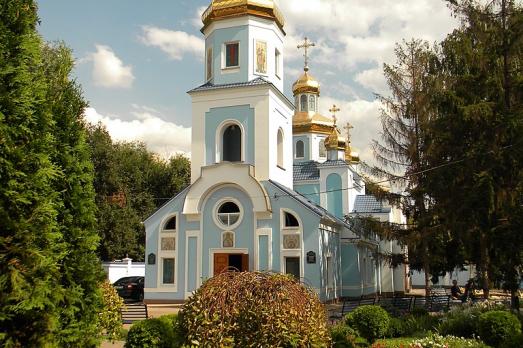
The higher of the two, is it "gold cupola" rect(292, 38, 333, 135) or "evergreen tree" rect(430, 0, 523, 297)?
"gold cupola" rect(292, 38, 333, 135)

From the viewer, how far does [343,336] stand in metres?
10.7

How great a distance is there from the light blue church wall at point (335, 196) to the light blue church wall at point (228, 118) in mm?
10641

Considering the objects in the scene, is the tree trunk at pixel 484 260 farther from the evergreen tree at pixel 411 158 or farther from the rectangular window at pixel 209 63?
the rectangular window at pixel 209 63

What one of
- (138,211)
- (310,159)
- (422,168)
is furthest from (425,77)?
(138,211)

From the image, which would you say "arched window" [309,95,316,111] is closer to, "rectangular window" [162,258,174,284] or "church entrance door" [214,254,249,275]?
"church entrance door" [214,254,249,275]

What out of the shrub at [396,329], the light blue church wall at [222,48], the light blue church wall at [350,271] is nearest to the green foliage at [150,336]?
the shrub at [396,329]

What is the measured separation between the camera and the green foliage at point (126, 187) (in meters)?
32.7

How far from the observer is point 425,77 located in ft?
63.9

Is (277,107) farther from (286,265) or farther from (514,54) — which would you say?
(514,54)

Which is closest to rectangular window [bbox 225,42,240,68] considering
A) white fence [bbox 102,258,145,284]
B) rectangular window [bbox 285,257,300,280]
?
rectangular window [bbox 285,257,300,280]

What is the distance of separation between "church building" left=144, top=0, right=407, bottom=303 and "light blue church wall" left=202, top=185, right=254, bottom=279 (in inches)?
1.6

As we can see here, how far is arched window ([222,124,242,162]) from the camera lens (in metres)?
22.7

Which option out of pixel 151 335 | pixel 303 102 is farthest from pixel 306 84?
pixel 151 335

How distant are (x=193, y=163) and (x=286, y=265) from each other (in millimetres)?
5903
